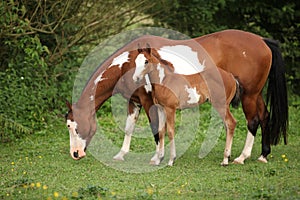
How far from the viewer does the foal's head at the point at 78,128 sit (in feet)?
26.3

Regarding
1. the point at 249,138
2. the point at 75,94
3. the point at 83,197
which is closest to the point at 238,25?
the point at 75,94

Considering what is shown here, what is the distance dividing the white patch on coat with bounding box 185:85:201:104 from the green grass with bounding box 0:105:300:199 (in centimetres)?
83

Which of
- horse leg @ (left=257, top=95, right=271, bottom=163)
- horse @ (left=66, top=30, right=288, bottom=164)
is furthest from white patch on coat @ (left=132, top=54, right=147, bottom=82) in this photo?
horse leg @ (left=257, top=95, right=271, bottom=163)

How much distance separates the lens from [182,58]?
831 centimetres

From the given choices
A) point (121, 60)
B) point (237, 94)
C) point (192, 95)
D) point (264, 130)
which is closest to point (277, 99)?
point (264, 130)

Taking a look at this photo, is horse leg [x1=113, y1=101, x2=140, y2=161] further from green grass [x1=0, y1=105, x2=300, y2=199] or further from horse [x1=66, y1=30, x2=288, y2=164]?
green grass [x1=0, y1=105, x2=300, y2=199]

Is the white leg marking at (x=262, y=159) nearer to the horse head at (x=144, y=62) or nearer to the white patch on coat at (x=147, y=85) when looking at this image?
the white patch on coat at (x=147, y=85)

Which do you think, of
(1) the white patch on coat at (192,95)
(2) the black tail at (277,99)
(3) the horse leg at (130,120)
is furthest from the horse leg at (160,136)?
(2) the black tail at (277,99)

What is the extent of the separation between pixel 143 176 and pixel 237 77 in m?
2.03

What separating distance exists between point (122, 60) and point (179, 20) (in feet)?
20.2

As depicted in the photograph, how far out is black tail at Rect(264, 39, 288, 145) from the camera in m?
8.42

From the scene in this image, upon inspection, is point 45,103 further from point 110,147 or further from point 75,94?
point 110,147

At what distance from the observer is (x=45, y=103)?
37.9 ft

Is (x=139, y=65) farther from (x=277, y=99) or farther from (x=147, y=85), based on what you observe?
(x=277, y=99)
